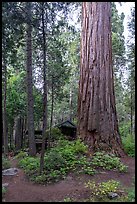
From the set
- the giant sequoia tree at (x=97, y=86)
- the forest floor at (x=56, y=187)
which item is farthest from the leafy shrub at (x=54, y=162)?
the giant sequoia tree at (x=97, y=86)

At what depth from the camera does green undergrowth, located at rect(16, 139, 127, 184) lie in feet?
20.9

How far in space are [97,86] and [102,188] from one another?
369cm

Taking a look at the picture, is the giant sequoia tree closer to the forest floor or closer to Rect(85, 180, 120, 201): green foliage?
the forest floor

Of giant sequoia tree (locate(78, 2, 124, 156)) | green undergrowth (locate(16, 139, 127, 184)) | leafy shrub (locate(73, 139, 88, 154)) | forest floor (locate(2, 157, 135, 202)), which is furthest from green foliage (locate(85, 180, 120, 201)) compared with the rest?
giant sequoia tree (locate(78, 2, 124, 156))

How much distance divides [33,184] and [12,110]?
1070 centimetres

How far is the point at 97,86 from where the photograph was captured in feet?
27.4

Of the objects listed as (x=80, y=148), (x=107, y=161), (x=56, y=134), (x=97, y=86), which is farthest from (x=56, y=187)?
(x=56, y=134)

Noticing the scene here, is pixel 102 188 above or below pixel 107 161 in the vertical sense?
below

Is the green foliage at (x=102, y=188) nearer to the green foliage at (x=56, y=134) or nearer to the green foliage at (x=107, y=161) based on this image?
the green foliage at (x=107, y=161)

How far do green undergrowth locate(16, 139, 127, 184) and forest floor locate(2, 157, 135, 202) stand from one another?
18 centimetres

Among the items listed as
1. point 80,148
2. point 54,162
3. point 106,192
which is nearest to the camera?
point 106,192

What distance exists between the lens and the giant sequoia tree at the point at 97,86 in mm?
8109

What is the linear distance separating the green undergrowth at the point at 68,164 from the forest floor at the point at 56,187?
Result: 0.60 ft

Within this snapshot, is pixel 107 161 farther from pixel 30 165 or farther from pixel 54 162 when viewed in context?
pixel 30 165
